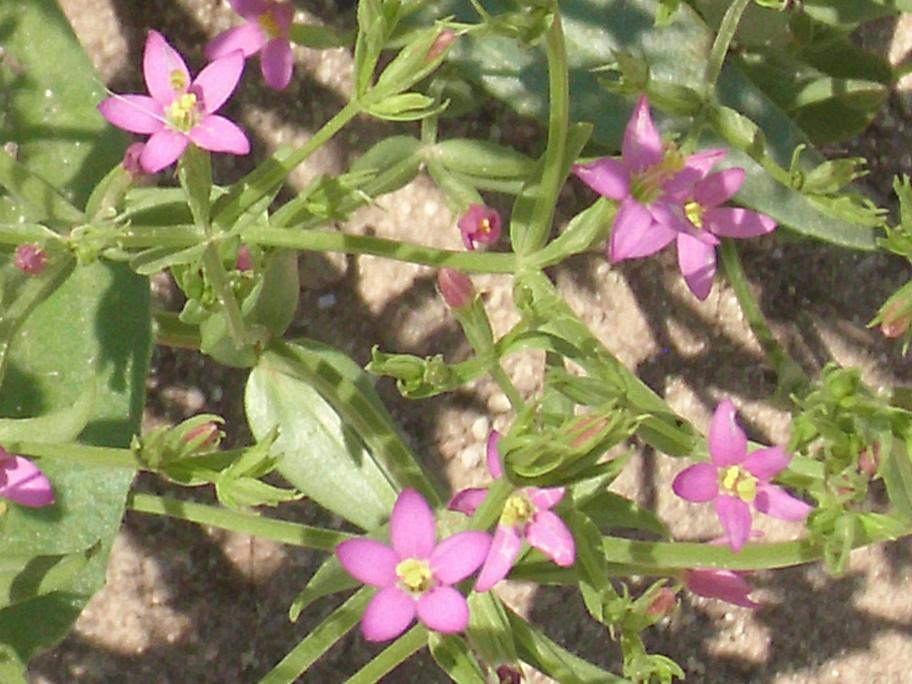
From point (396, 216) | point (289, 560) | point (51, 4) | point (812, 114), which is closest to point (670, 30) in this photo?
point (812, 114)

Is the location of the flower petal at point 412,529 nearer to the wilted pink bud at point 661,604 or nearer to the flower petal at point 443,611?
the flower petal at point 443,611

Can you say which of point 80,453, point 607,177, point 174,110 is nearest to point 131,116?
point 174,110

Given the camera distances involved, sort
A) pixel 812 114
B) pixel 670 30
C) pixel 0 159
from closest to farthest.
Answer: pixel 0 159
pixel 670 30
pixel 812 114

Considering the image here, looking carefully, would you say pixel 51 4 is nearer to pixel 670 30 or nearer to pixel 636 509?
pixel 670 30

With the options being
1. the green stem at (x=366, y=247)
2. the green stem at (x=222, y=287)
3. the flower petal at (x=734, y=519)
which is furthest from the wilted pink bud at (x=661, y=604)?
the green stem at (x=222, y=287)

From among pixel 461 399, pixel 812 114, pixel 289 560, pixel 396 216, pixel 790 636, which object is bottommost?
pixel 790 636

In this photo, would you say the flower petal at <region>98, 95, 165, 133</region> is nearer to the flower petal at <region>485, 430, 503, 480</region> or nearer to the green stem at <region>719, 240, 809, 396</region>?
the flower petal at <region>485, 430, 503, 480</region>

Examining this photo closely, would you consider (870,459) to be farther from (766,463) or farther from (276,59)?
(276,59)
